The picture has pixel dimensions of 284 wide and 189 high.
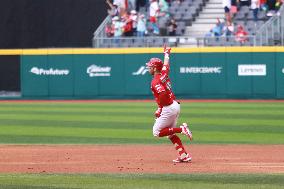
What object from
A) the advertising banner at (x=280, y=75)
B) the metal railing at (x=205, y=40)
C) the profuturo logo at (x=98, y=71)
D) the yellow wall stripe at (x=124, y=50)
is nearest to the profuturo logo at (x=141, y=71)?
the yellow wall stripe at (x=124, y=50)

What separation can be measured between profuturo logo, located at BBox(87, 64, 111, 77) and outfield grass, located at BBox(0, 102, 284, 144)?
3035mm

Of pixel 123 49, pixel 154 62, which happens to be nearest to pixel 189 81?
pixel 123 49

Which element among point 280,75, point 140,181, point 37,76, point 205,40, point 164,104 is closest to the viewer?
point 140,181

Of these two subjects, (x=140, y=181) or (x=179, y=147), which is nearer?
(x=140, y=181)

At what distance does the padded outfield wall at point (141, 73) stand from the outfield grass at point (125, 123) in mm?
2165

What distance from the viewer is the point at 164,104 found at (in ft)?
44.8

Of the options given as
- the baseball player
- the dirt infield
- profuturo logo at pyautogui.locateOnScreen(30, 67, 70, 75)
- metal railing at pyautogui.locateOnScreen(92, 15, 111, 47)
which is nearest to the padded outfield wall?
profuturo logo at pyautogui.locateOnScreen(30, 67, 70, 75)

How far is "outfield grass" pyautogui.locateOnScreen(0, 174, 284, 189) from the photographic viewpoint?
1055 cm

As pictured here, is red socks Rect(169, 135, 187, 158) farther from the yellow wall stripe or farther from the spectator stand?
the spectator stand

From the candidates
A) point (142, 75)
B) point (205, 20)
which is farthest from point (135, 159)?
point (205, 20)

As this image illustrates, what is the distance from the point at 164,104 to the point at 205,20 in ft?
67.5

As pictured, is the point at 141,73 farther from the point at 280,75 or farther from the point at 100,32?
the point at 280,75

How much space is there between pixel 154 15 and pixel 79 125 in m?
13.1

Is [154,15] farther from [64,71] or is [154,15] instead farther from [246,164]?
[246,164]
